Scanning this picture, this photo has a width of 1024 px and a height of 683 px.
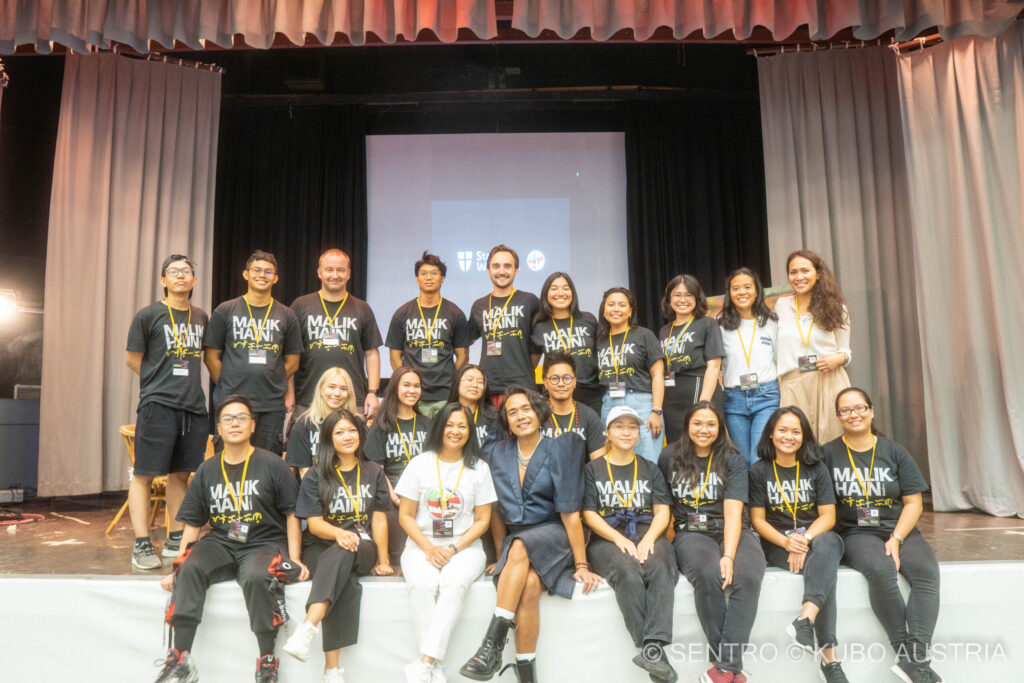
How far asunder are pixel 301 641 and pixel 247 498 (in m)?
0.65

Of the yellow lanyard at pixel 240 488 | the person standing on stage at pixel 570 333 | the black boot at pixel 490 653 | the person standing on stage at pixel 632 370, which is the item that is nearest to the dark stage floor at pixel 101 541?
the yellow lanyard at pixel 240 488

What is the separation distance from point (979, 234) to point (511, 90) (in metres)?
3.90

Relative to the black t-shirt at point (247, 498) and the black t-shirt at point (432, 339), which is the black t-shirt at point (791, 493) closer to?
the black t-shirt at point (432, 339)

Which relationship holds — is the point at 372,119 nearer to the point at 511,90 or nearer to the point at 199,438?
the point at 511,90

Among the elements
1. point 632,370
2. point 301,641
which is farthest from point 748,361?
point 301,641

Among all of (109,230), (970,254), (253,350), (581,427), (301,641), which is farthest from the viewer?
(109,230)

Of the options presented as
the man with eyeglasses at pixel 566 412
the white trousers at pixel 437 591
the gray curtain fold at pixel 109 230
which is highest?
the gray curtain fold at pixel 109 230

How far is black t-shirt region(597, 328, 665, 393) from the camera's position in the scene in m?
3.69

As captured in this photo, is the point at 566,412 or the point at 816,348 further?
the point at 816,348

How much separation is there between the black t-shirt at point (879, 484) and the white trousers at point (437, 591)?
1.55m

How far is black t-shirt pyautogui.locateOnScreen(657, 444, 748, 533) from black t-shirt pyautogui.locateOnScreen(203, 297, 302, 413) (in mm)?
1965

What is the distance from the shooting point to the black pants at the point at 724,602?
282 centimetres

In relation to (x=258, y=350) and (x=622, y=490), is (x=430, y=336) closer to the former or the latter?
(x=258, y=350)

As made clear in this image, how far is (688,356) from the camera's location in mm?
3727
